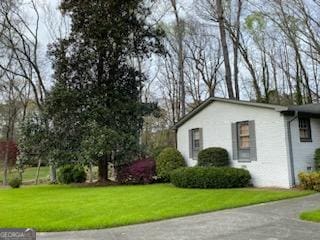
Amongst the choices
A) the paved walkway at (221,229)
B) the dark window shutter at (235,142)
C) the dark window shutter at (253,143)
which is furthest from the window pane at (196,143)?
the paved walkway at (221,229)

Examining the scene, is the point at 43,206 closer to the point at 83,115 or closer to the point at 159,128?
the point at 83,115

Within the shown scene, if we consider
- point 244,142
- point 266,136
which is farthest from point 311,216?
point 244,142

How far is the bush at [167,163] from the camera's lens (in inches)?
767

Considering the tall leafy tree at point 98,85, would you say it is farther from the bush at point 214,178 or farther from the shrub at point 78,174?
the bush at point 214,178

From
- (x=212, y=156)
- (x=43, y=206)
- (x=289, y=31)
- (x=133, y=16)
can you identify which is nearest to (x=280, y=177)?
(x=212, y=156)

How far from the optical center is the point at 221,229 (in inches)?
315

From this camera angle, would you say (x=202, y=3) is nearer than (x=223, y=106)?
No

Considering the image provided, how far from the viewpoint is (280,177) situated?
15547 millimetres

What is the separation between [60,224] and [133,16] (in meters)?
14.8

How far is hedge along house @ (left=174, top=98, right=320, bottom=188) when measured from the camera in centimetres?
1556

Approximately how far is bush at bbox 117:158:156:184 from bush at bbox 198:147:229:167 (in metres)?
3.14

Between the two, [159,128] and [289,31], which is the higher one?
[289,31]

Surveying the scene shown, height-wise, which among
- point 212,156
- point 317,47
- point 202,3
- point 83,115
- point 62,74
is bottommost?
point 212,156

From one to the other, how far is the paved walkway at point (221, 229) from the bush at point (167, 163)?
9.54 m
